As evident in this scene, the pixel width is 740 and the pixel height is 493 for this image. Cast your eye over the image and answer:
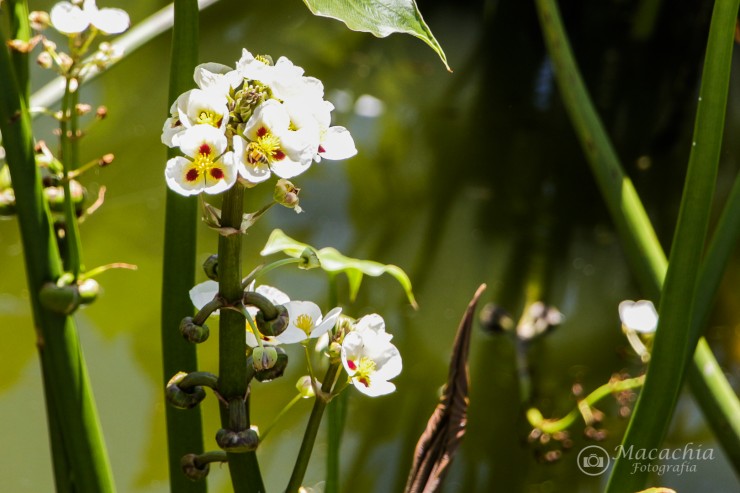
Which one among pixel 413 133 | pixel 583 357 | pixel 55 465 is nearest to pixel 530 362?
pixel 583 357

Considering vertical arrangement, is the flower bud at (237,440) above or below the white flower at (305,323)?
below

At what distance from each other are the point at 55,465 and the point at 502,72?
0.60m

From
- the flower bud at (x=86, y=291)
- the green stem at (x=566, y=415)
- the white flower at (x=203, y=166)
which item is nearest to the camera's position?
the white flower at (x=203, y=166)

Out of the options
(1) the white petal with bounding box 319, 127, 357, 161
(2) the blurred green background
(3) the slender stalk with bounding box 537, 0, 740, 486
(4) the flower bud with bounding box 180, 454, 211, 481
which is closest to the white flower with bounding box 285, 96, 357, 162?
(1) the white petal with bounding box 319, 127, 357, 161

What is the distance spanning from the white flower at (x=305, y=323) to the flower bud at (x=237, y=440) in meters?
0.03

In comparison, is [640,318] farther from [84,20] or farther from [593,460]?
[84,20]

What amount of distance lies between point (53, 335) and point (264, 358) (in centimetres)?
14

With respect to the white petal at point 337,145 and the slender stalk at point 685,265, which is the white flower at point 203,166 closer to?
the white petal at point 337,145

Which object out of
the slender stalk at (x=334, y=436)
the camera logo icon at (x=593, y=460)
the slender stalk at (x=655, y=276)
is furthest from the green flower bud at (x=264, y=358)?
the camera logo icon at (x=593, y=460)

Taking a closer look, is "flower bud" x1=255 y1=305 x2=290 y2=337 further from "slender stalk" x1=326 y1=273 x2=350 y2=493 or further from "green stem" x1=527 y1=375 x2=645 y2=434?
"green stem" x1=527 y1=375 x2=645 y2=434

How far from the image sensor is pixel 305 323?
11.1 inches

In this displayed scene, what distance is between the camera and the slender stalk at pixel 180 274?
32 cm

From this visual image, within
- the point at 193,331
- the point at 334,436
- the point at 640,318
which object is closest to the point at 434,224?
the point at 640,318

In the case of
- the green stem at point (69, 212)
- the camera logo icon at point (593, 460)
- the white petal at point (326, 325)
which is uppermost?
the green stem at point (69, 212)
